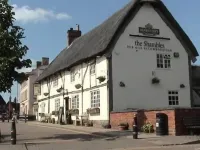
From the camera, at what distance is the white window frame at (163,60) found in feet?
93.7

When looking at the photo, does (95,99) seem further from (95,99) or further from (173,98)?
(173,98)

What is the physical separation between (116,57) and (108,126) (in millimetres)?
4955

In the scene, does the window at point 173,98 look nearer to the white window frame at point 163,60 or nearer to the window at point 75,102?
the white window frame at point 163,60

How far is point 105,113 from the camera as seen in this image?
26.6 m

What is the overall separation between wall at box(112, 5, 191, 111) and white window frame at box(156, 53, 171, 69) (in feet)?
0.87

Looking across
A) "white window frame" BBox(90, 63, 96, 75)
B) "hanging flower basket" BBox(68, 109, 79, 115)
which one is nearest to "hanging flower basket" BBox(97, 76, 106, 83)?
"white window frame" BBox(90, 63, 96, 75)

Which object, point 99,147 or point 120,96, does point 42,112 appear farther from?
point 99,147

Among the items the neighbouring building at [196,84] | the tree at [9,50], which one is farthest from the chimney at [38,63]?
the tree at [9,50]

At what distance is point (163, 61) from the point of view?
28766mm

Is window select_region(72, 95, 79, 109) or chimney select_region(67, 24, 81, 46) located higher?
chimney select_region(67, 24, 81, 46)

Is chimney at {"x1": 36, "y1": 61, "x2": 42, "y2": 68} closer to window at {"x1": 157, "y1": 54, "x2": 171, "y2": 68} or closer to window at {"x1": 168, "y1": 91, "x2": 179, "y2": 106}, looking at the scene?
window at {"x1": 157, "y1": 54, "x2": 171, "y2": 68}

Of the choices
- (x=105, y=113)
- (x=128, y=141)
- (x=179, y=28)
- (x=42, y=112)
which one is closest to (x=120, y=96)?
(x=105, y=113)

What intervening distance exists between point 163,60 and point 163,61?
0.25 ft

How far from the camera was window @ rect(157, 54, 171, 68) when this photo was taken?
28.6 meters
